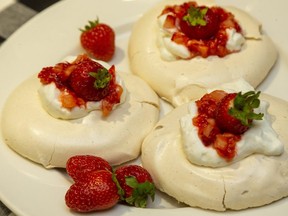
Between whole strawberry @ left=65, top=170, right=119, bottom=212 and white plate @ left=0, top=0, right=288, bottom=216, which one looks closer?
whole strawberry @ left=65, top=170, right=119, bottom=212

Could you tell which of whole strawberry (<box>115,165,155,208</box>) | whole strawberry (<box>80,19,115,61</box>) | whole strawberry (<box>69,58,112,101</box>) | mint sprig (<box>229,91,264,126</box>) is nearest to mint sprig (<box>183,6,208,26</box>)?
whole strawberry (<box>80,19,115,61</box>)

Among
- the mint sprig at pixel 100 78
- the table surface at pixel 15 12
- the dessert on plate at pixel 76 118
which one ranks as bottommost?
the table surface at pixel 15 12

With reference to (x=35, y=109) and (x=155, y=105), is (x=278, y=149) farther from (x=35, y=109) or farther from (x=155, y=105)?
(x=35, y=109)

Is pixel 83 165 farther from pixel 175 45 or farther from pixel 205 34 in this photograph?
pixel 205 34

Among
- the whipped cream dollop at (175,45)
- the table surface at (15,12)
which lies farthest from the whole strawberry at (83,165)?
the table surface at (15,12)

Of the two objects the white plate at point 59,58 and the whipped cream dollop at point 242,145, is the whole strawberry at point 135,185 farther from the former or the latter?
the whipped cream dollop at point 242,145

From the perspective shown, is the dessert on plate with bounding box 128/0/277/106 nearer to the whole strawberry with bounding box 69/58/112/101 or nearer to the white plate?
the white plate
